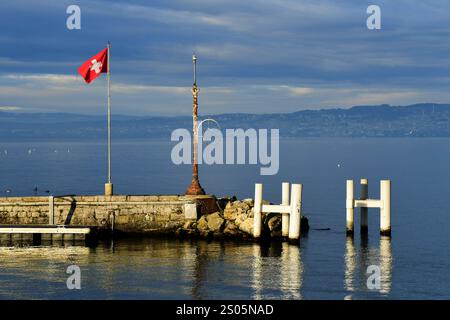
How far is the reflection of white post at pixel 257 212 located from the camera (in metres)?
47.8

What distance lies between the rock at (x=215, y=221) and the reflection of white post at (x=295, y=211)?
4545mm

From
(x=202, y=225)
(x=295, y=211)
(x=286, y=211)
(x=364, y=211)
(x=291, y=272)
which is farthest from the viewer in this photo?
(x=364, y=211)

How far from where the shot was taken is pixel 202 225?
49750mm

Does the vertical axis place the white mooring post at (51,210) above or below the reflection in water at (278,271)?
above

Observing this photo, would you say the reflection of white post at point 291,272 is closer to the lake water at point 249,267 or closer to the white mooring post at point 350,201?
the lake water at point 249,267

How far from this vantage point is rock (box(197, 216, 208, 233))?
163ft

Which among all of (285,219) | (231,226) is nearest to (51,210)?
(231,226)

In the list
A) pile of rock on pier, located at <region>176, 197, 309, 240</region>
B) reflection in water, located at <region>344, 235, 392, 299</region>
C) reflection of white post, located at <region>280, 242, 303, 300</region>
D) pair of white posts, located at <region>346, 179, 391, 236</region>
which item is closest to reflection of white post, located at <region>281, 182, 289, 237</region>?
pile of rock on pier, located at <region>176, 197, 309, 240</region>

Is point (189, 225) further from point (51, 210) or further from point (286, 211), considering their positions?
point (51, 210)

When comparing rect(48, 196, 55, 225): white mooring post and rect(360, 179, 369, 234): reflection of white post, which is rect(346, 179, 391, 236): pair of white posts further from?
rect(48, 196, 55, 225): white mooring post

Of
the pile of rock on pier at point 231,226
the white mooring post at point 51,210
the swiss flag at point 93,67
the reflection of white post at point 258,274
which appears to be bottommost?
the reflection of white post at point 258,274

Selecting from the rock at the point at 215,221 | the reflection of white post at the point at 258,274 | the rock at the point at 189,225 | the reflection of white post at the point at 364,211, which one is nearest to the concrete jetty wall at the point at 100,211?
the rock at the point at 189,225

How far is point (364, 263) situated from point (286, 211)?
19.7ft
